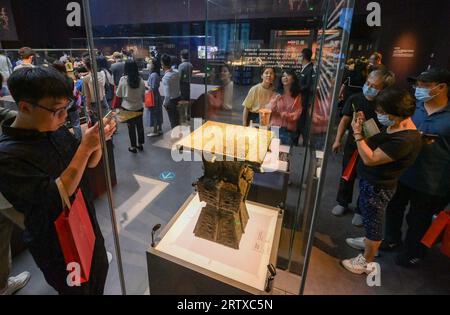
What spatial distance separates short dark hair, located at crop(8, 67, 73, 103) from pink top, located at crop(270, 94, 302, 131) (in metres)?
1.47

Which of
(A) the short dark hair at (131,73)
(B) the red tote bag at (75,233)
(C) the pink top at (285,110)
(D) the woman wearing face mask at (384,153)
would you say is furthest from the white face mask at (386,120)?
(A) the short dark hair at (131,73)

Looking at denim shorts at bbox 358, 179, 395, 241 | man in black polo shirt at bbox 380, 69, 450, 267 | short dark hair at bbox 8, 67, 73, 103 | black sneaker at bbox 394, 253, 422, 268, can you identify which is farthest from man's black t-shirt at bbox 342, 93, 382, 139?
short dark hair at bbox 8, 67, 73, 103

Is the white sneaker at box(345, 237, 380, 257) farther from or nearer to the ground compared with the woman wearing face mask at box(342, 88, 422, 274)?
nearer to the ground

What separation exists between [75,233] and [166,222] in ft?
4.91

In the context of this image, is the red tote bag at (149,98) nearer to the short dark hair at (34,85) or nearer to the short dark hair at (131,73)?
the short dark hair at (131,73)

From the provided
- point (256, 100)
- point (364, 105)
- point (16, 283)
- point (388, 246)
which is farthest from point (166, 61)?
point (388, 246)

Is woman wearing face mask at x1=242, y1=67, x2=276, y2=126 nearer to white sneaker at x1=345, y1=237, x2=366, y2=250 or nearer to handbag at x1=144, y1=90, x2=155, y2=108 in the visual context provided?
white sneaker at x1=345, y1=237, x2=366, y2=250

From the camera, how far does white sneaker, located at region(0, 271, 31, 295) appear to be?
1.48m

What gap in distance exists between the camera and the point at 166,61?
12.1ft

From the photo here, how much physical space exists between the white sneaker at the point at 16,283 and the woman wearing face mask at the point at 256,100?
1713 mm

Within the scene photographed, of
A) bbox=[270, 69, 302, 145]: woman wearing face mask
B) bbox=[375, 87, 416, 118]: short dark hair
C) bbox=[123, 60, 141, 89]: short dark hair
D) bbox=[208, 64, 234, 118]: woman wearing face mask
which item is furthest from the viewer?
bbox=[123, 60, 141, 89]: short dark hair

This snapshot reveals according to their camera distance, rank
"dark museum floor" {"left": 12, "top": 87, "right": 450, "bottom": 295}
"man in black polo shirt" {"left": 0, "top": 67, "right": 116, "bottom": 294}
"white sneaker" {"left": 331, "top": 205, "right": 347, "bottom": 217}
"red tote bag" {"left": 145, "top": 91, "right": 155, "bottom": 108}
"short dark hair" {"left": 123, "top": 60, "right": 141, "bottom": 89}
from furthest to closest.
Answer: "red tote bag" {"left": 145, "top": 91, "right": 155, "bottom": 108}, "short dark hair" {"left": 123, "top": 60, "right": 141, "bottom": 89}, "white sneaker" {"left": 331, "top": 205, "right": 347, "bottom": 217}, "dark museum floor" {"left": 12, "top": 87, "right": 450, "bottom": 295}, "man in black polo shirt" {"left": 0, "top": 67, "right": 116, "bottom": 294}

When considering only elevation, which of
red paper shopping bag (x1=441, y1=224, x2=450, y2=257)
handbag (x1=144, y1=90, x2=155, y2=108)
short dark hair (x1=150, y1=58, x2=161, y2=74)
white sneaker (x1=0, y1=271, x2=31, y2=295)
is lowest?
white sneaker (x1=0, y1=271, x2=31, y2=295)

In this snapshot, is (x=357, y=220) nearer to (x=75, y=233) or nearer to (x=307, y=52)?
(x=307, y=52)
